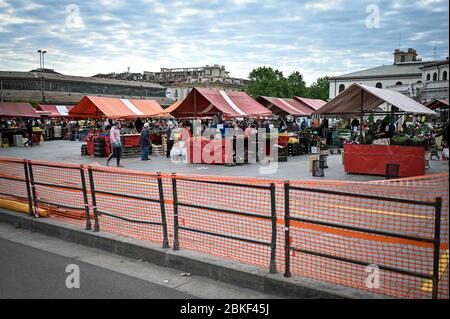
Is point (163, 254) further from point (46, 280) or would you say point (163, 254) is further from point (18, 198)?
point (18, 198)

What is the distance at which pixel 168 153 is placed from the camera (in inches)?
832

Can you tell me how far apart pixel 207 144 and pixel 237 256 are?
12.3m

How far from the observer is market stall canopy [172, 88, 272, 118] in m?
19.9

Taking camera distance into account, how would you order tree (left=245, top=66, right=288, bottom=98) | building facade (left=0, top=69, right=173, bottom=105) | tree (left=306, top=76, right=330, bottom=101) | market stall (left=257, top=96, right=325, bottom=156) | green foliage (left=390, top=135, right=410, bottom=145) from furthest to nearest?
tree (left=306, top=76, right=330, bottom=101) → tree (left=245, top=66, right=288, bottom=98) → building facade (left=0, top=69, right=173, bottom=105) → market stall (left=257, top=96, right=325, bottom=156) → green foliage (left=390, top=135, right=410, bottom=145)

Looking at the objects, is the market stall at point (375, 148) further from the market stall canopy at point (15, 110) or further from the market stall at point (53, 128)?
the market stall at point (53, 128)

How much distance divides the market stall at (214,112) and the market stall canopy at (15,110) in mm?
16221

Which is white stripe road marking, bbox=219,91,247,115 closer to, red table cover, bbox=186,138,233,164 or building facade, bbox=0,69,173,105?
red table cover, bbox=186,138,233,164

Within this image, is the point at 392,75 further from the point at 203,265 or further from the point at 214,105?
the point at 203,265

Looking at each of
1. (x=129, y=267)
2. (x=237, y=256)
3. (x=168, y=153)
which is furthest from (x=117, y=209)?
(x=168, y=153)

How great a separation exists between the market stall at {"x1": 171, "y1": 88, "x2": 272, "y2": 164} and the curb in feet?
34.4

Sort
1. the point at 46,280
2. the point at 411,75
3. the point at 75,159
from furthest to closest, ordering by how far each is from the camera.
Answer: the point at 411,75
the point at 75,159
the point at 46,280

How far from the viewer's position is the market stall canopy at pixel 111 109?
2223 cm

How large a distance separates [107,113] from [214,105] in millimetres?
6557

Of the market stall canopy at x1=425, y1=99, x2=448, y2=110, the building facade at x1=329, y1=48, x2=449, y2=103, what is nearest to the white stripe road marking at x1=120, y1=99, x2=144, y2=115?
the market stall canopy at x1=425, y1=99, x2=448, y2=110
